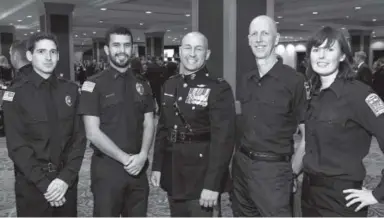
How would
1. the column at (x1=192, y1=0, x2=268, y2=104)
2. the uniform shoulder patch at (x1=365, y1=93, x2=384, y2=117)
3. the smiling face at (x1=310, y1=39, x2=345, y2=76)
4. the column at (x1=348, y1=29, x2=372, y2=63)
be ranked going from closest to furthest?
1. the uniform shoulder patch at (x1=365, y1=93, x2=384, y2=117)
2. the smiling face at (x1=310, y1=39, x2=345, y2=76)
3. the column at (x1=192, y1=0, x2=268, y2=104)
4. the column at (x1=348, y1=29, x2=372, y2=63)

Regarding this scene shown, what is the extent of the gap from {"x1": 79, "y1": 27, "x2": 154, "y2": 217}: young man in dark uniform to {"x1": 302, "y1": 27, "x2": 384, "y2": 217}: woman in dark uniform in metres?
0.91

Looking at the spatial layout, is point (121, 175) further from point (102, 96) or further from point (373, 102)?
point (373, 102)

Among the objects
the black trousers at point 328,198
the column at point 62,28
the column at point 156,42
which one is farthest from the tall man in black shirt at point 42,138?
the column at point 156,42

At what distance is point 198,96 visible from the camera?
2.24 meters

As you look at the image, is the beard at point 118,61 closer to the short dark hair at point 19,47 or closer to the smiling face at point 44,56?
the smiling face at point 44,56

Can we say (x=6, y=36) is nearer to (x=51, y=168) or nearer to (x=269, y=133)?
(x=51, y=168)

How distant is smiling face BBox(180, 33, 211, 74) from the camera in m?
2.23

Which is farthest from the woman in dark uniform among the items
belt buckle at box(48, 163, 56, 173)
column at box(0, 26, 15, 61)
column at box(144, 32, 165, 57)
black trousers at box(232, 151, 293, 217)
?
column at box(144, 32, 165, 57)

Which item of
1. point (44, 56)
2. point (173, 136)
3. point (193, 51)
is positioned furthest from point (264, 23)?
point (44, 56)

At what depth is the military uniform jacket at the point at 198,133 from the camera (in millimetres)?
2174

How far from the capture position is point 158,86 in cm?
927

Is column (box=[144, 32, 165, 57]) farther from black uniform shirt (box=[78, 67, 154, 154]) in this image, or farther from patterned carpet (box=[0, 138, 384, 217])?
black uniform shirt (box=[78, 67, 154, 154])

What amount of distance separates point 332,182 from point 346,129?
229 mm

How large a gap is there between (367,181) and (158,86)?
5.61m
